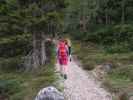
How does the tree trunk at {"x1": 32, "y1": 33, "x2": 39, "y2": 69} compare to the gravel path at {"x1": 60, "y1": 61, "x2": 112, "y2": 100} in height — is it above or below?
below

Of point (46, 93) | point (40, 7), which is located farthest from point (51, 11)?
point (46, 93)

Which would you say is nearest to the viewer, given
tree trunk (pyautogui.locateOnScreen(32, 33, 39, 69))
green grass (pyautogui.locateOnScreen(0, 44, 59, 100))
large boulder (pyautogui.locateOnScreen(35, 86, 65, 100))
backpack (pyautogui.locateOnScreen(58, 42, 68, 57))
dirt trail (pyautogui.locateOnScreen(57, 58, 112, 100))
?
large boulder (pyautogui.locateOnScreen(35, 86, 65, 100))

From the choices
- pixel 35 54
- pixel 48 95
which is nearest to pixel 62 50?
pixel 48 95

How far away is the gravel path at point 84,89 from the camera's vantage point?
1464 centimetres

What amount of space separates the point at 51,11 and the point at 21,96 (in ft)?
33.3

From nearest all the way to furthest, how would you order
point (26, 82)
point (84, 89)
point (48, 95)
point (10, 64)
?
1. point (48, 95)
2. point (84, 89)
3. point (26, 82)
4. point (10, 64)

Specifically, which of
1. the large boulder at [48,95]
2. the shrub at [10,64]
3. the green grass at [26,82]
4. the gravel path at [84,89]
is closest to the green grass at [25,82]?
the green grass at [26,82]

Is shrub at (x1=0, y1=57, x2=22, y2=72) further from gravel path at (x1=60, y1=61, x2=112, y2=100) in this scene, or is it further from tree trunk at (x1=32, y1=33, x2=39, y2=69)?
gravel path at (x1=60, y1=61, x2=112, y2=100)

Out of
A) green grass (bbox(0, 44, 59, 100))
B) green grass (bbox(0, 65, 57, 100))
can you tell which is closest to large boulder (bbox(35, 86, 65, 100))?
green grass (bbox(0, 44, 59, 100))

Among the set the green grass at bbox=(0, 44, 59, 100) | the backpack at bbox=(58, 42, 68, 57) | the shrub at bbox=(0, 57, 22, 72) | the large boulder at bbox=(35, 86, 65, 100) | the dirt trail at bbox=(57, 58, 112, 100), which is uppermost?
the backpack at bbox=(58, 42, 68, 57)

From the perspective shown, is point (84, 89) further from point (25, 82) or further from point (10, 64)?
point (10, 64)

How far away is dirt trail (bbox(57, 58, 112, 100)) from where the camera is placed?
1464 cm

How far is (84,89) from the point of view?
53.0ft

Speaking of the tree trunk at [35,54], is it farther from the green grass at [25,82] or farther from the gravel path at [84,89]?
the gravel path at [84,89]
